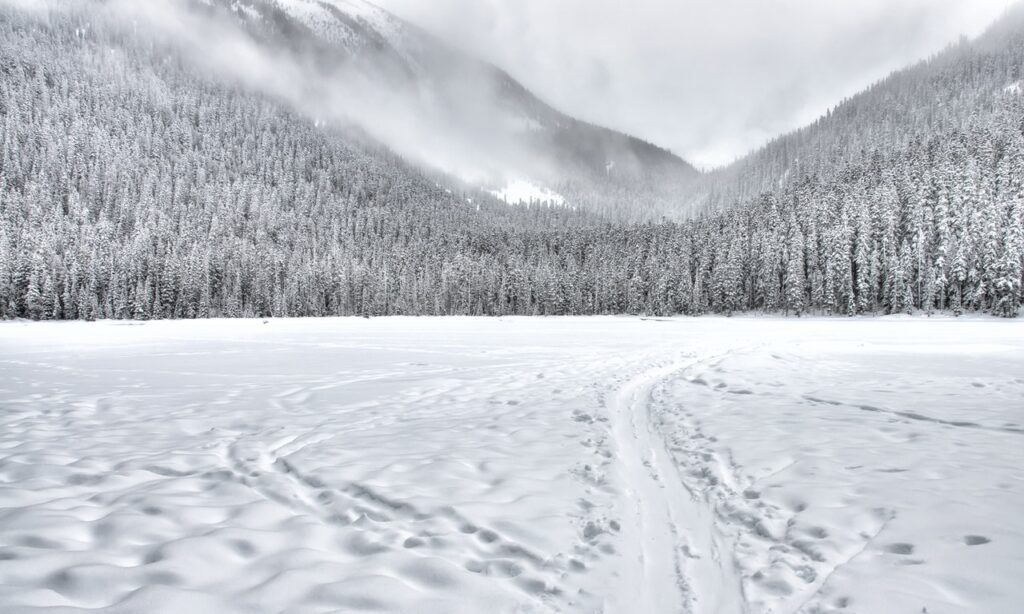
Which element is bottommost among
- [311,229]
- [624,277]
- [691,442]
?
[691,442]

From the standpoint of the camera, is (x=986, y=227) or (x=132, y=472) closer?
(x=132, y=472)

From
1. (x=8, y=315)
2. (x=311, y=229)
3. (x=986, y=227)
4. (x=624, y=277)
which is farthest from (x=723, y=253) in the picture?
(x=311, y=229)

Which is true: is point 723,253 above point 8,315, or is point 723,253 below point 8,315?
above

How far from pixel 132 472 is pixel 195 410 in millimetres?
4149

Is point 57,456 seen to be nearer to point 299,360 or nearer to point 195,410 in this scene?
point 195,410

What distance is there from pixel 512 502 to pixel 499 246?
163509mm

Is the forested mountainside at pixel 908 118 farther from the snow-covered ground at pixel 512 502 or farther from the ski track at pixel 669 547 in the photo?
the ski track at pixel 669 547

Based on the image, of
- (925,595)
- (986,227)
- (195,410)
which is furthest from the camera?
(986,227)

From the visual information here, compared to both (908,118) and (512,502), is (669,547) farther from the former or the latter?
(908,118)

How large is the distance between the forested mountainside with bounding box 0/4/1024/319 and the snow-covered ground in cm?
6892

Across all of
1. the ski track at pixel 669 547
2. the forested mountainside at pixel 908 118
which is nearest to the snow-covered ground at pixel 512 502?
the ski track at pixel 669 547

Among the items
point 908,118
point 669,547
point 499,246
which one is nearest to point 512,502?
point 669,547

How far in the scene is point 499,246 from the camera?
167 m

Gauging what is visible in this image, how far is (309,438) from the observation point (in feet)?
24.9
